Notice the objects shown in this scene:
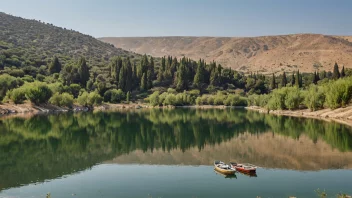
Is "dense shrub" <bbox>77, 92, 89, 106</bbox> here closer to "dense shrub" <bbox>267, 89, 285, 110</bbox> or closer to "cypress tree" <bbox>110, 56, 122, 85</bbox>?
"cypress tree" <bbox>110, 56, 122, 85</bbox>

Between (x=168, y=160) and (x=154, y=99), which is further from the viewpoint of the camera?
(x=154, y=99)

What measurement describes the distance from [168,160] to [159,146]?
1081 cm

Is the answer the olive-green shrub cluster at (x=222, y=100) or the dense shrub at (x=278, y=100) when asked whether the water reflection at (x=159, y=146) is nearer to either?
the dense shrub at (x=278, y=100)

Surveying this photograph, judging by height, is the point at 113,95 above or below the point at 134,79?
below

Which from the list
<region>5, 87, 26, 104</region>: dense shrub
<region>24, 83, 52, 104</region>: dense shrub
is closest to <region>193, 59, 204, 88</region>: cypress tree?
<region>24, 83, 52, 104</region>: dense shrub

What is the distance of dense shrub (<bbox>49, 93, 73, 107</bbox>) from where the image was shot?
11903 centimetres

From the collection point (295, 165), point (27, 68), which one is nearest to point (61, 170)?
point (295, 165)

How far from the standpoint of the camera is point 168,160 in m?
44.8

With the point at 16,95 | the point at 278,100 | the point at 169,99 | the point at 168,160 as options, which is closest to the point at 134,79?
the point at 169,99

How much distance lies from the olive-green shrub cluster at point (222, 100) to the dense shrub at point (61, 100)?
5501 centimetres

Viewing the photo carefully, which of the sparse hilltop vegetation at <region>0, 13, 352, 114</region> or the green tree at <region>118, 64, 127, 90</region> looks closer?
the sparse hilltop vegetation at <region>0, 13, 352, 114</region>

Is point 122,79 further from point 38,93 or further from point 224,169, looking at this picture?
point 224,169

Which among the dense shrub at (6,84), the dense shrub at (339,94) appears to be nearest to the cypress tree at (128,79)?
the dense shrub at (6,84)

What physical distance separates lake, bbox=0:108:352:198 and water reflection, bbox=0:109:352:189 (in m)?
0.11
